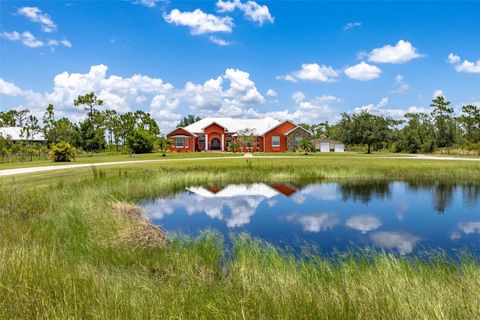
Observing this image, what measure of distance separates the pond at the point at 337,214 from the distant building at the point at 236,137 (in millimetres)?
34663

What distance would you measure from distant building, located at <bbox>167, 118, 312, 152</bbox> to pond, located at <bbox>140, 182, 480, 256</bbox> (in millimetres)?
34663

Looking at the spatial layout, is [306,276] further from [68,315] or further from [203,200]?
[203,200]

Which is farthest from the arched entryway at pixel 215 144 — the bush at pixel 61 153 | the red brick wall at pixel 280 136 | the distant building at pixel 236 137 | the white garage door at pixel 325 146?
the bush at pixel 61 153

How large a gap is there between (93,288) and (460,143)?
67.8 metres

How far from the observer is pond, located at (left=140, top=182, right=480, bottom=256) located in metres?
10.9

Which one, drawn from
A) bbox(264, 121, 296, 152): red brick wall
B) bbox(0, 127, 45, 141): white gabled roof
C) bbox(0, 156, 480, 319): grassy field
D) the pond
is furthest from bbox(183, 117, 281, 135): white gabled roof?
bbox(0, 156, 480, 319): grassy field

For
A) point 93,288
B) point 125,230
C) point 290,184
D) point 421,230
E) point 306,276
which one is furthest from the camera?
point 290,184

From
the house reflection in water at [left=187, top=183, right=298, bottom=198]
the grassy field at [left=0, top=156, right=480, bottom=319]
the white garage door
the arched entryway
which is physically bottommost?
the house reflection in water at [left=187, top=183, right=298, bottom=198]

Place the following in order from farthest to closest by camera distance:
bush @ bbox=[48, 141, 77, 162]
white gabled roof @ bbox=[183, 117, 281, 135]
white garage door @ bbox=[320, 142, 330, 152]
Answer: white garage door @ bbox=[320, 142, 330, 152], white gabled roof @ bbox=[183, 117, 281, 135], bush @ bbox=[48, 141, 77, 162]

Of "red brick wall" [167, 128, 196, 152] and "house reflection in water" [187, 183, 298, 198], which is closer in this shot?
"house reflection in water" [187, 183, 298, 198]

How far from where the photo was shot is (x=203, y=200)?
715 inches

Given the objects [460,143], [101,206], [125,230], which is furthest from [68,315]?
[460,143]

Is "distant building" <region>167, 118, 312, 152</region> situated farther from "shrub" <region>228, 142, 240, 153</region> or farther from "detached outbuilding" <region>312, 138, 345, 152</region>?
"detached outbuilding" <region>312, 138, 345, 152</region>

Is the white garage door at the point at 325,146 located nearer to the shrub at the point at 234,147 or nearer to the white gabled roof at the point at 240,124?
the white gabled roof at the point at 240,124
